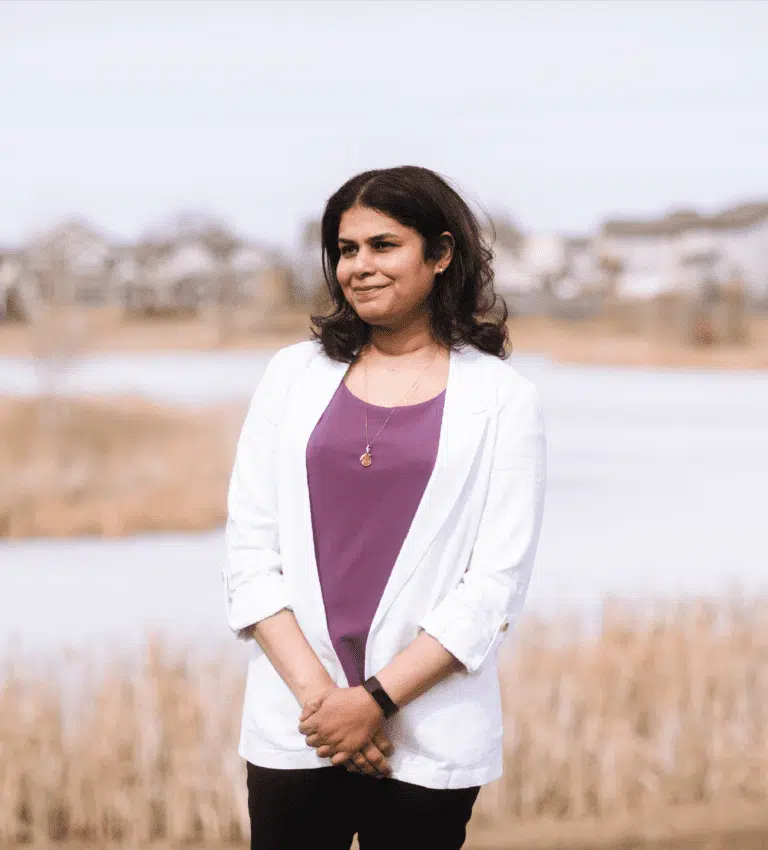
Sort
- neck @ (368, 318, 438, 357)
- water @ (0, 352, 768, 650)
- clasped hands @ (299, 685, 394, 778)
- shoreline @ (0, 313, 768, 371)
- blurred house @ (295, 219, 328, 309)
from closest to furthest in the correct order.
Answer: clasped hands @ (299, 685, 394, 778), neck @ (368, 318, 438, 357), blurred house @ (295, 219, 328, 309), water @ (0, 352, 768, 650), shoreline @ (0, 313, 768, 371)

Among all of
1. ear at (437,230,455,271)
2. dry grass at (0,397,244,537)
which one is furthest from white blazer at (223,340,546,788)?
dry grass at (0,397,244,537)

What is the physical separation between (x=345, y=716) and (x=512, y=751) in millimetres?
1510

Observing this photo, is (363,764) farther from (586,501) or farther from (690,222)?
(586,501)

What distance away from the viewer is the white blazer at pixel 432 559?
1.12 m

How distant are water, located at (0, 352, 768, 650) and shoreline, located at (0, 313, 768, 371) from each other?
65mm

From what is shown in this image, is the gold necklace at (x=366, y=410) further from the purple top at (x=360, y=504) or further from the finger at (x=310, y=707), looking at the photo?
the finger at (x=310, y=707)

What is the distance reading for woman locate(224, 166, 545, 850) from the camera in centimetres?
112

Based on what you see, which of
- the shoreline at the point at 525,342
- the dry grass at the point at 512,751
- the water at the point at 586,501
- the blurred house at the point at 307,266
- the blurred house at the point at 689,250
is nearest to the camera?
the dry grass at the point at 512,751

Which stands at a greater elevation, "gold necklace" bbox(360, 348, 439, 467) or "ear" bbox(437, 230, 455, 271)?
"ear" bbox(437, 230, 455, 271)

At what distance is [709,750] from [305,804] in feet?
5.57

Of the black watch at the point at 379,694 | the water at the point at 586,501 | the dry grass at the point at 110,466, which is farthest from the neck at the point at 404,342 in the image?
the dry grass at the point at 110,466

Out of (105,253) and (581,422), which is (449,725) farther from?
(581,422)

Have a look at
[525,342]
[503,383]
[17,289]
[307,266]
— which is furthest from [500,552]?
[17,289]

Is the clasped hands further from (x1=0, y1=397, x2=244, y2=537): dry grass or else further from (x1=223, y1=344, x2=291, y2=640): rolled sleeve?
(x1=0, y1=397, x2=244, y2=537): dry grass
